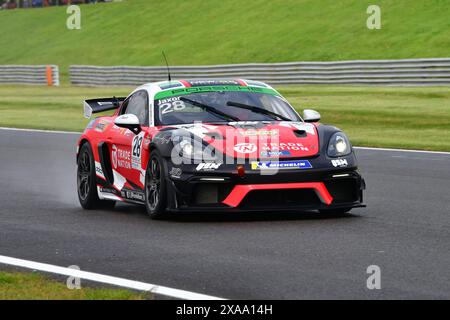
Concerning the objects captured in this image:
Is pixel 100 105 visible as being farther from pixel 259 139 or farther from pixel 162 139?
pixel 259 139

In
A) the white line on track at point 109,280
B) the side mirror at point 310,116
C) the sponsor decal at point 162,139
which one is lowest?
the white line on track at point 109,280

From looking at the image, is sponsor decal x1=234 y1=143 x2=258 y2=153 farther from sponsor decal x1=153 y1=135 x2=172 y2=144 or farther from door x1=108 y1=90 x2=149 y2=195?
door x1=108 y1=90 x2=149 y2=195

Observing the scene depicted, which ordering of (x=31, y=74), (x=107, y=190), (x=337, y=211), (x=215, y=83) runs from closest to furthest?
(x=337, y=211) < (x=215, y=83) < (x=107, y=190) < (x=31, y=74)

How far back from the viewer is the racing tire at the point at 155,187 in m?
10.4

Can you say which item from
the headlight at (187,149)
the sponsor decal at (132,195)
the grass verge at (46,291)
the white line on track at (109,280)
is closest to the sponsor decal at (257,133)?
the headlight at (187,149)

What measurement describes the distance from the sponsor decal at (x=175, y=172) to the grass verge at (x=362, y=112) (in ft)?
32.6

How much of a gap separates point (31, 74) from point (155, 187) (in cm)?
3990

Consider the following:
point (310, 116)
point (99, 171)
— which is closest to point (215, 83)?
point (310, 116)

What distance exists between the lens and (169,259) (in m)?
8.27

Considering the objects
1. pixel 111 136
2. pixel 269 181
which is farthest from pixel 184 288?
pixel 111 136

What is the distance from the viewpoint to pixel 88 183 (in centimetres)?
1223

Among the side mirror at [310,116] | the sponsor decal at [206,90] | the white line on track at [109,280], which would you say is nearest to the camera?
the white line on track at [109,280]

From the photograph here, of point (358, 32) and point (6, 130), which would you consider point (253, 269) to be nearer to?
point (6, 130)

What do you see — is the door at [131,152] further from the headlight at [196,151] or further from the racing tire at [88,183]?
the headlight at [196,151]
